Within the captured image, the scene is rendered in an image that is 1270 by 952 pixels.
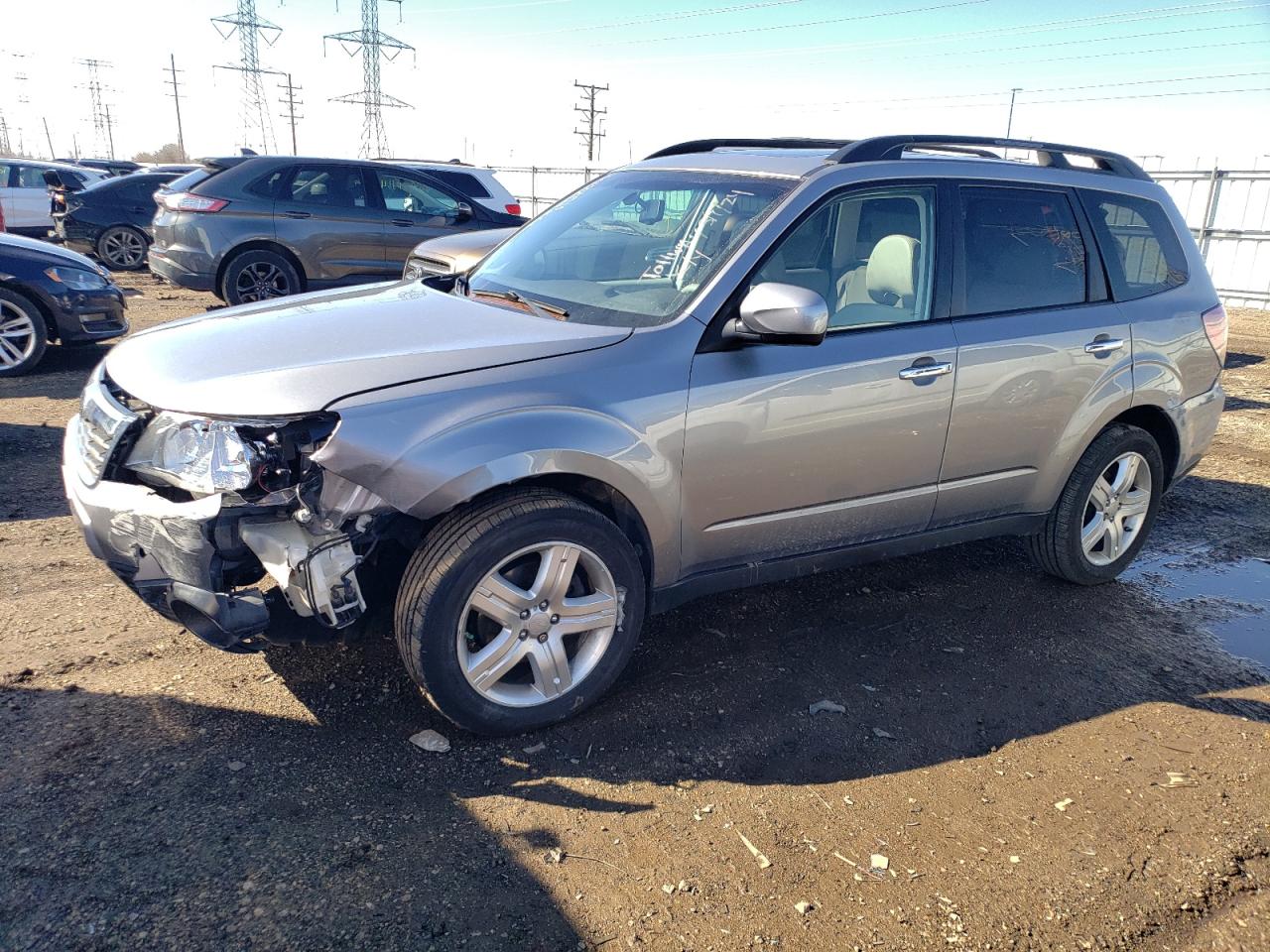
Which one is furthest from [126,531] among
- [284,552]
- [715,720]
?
[715,720]

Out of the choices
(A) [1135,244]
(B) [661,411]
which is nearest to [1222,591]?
(A) [1135,244]

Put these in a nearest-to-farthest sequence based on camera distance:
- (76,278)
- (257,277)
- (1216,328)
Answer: (1216,328) → (76,278) → (257,277)

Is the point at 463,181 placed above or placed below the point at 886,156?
below

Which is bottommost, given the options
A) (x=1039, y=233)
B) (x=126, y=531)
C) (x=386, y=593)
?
(x=386, y=593)

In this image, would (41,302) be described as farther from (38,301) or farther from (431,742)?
(431,742)

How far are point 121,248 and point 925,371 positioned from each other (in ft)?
51.1

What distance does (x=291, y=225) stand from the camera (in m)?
10.1

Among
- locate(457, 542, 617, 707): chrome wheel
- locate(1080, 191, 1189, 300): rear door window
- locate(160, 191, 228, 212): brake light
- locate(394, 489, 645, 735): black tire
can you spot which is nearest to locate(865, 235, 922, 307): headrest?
locate(1080, 191, 1189, 300): rear door window

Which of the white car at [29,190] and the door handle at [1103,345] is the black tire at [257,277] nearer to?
the door handle at [1103,345]

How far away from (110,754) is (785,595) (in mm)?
2794

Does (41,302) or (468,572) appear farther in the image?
(41,302)

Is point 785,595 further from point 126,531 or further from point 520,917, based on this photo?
point 126,531

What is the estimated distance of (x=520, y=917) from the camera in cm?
241

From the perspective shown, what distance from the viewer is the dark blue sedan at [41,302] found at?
24.9 feet
